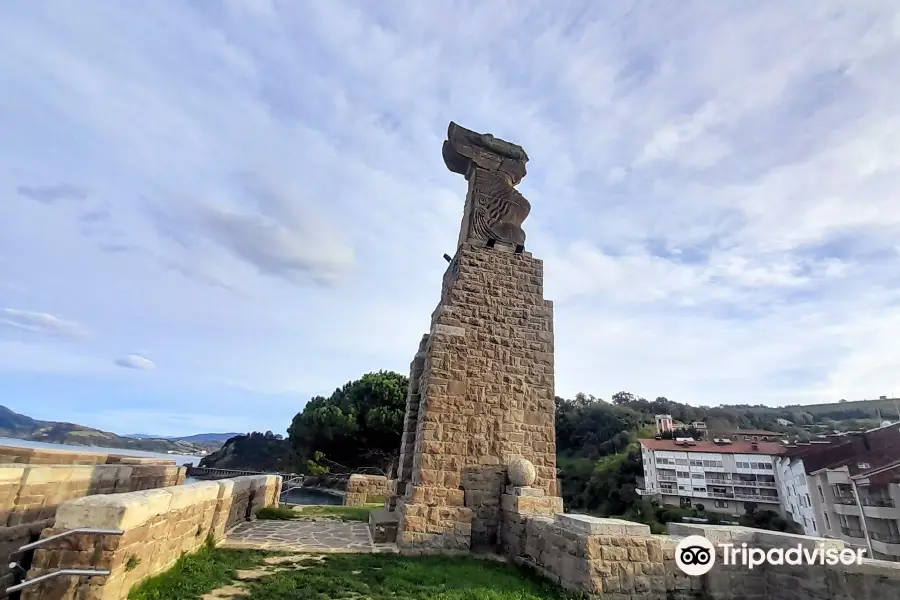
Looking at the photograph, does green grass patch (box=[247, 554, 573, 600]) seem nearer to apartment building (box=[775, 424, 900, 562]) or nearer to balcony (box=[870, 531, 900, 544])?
apartment building (box=[775, 424, 900, 562])

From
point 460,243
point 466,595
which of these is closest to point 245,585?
point 466,595

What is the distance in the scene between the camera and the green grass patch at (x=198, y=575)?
140 inches

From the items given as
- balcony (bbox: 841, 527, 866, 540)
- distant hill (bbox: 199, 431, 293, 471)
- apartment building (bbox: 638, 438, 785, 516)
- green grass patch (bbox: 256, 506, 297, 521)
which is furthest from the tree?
apartment building (bbox: 638, 438, 785, 516)

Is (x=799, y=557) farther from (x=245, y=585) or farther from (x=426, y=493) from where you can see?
(x=245, y=585)

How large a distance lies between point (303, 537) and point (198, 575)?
2627 millimetres

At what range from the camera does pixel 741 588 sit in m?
4.54

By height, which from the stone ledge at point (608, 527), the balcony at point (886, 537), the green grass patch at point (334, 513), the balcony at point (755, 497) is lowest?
the balcony at point (755, 497)

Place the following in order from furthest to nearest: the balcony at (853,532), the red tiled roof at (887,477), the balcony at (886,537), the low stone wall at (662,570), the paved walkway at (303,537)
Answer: the balcony at (853,532) < the red tiled roof at (887,477) < the balcony at (886,537) < the paved walkway at (303,537) < the low stone wall at (662,570)

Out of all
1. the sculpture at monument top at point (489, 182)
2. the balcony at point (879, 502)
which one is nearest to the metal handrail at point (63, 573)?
the sculpture at monument top at point (489, 182)

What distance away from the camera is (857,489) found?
63.0ft

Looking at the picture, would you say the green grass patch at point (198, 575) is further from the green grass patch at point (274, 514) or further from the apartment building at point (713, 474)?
the apartment building at point (713, 474)

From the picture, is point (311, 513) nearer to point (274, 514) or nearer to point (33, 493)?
point (274, 514)

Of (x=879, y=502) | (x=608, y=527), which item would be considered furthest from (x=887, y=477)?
(x=608, y=527)

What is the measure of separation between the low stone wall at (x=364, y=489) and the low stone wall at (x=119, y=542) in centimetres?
884
